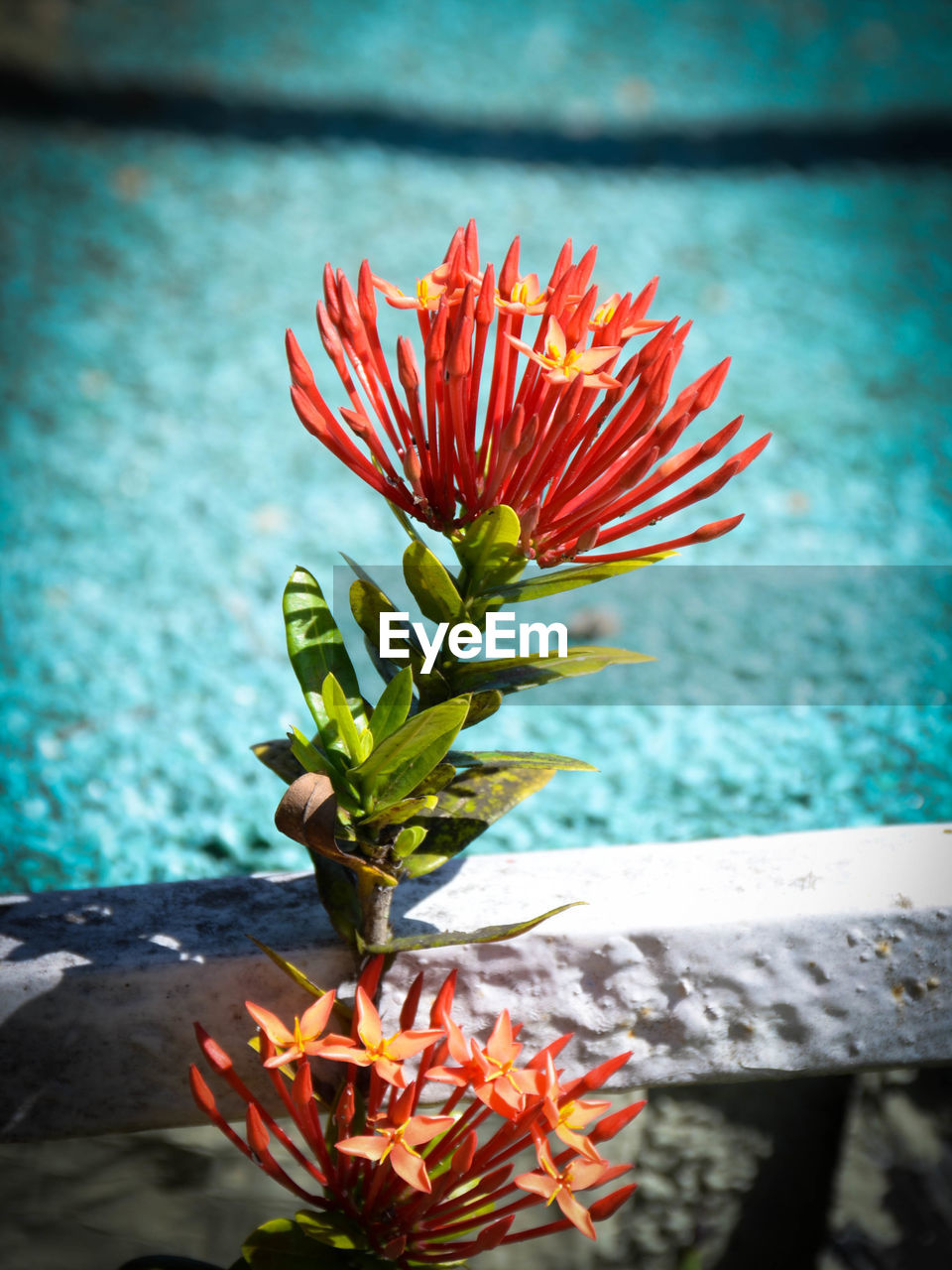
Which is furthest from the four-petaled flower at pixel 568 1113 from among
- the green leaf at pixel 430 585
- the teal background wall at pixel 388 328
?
the teal background wall at pixel 388 328

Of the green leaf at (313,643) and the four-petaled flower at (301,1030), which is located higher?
the green leaf at (313,643)

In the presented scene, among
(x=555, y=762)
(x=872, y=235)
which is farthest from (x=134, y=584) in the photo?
(x=872, y=235)

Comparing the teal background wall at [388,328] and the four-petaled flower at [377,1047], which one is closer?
the four-petaled flower at [377,1047]

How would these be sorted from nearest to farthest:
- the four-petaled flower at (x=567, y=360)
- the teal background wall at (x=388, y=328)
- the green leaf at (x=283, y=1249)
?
the four-petaled flower at (x=567, y=360) < the green leaf at (x=283, y=1249) < the teal background wall at (x=388, y=328)

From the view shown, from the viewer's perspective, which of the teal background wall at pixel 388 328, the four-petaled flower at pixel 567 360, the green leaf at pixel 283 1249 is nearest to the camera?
the four-petaled flower at pixel 567 360

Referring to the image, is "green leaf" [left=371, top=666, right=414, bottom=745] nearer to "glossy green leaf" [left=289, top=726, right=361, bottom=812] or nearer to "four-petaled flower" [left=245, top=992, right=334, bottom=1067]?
"glossy green leaf" [left=289, top=726, right=361, bottom=812]

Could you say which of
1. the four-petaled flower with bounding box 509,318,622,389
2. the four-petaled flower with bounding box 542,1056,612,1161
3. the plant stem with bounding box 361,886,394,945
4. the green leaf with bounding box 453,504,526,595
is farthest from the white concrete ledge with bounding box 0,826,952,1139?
the four-petaled flower with bounding box 509,318,622,389

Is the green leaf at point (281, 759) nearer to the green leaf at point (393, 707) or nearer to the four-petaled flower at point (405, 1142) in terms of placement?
the green leaf at point (393, 707)

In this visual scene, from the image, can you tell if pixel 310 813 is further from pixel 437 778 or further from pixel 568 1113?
pixel 568 1113

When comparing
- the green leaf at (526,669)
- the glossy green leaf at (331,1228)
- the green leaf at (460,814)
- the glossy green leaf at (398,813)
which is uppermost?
the green leaf at (526,669)
